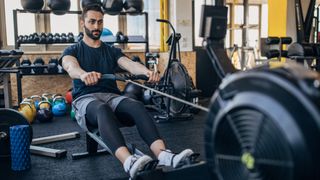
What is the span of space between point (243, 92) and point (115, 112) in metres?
1.29

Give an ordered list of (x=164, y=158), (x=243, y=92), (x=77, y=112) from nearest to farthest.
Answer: (x=243, y=92)
(x=164, y=158)
(x=77, y=112)

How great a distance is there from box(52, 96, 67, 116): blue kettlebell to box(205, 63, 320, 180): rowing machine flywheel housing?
3.77m

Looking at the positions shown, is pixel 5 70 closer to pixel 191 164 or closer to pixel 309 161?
pixel 191 164

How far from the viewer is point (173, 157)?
1.75 m

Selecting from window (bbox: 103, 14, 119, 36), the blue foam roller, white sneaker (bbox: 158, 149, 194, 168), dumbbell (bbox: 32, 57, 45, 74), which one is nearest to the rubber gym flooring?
the blue foam roller

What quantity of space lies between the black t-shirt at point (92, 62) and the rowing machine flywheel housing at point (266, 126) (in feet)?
4.56

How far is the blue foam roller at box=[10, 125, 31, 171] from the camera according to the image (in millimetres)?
2230

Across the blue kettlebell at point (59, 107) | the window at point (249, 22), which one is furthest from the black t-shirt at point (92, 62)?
the window at point (249, 22)

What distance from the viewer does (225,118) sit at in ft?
3.08

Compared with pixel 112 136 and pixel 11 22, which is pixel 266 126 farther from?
pixel 11 22

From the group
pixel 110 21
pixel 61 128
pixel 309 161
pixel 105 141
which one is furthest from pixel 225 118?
pixel 110 21

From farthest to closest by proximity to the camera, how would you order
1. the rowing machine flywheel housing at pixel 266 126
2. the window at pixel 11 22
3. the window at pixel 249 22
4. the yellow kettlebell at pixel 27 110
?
the window at pixel 249 22 → the window at pixel 11 22 → the yellow kettlebell at pixel 27 110 → the rowing machine flywheel housing at pixel 266 126

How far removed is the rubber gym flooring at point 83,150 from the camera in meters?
2.22

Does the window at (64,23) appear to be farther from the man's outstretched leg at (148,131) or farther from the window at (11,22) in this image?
the man's outstretched leg at (148,131)
